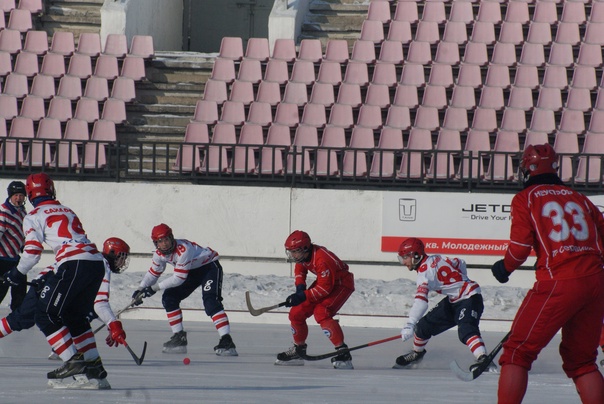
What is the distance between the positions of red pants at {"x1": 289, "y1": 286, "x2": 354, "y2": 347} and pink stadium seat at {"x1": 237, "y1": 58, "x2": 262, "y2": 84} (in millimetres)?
8124

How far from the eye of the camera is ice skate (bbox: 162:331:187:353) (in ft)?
31.8

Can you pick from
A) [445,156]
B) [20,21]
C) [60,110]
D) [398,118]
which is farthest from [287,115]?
[20,21]

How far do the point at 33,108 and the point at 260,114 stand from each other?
367 cm

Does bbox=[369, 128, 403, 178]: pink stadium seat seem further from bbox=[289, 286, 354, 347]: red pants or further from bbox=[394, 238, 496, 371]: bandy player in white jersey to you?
bbox=[394, 238, 496, 371]: bandy player in white jersey

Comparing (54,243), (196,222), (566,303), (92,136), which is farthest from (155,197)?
(566,303)

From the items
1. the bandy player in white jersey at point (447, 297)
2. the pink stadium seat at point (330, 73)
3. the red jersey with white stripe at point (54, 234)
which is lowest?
the bandy player in white jersey at point (447, 297)

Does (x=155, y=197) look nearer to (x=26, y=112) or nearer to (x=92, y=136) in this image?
(x=92, y=136)

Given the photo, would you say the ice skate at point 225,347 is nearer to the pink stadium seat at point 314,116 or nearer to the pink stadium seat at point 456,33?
the pink stadium seat at point 314,116

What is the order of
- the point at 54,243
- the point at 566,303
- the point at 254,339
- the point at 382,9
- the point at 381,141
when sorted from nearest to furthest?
1. the point at 566,303
2. the point at 54,243
3. the point at 254,339
4. the point at 381,141
5. the point at 382,9

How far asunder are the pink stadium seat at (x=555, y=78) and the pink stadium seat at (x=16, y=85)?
331 inches

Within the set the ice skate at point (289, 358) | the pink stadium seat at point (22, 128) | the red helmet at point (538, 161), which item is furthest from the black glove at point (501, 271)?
the pink stadium seat at point (22, 128)

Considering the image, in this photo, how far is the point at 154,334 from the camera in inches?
426

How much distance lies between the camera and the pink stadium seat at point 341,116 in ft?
53.4

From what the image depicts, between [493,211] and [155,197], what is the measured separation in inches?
185
